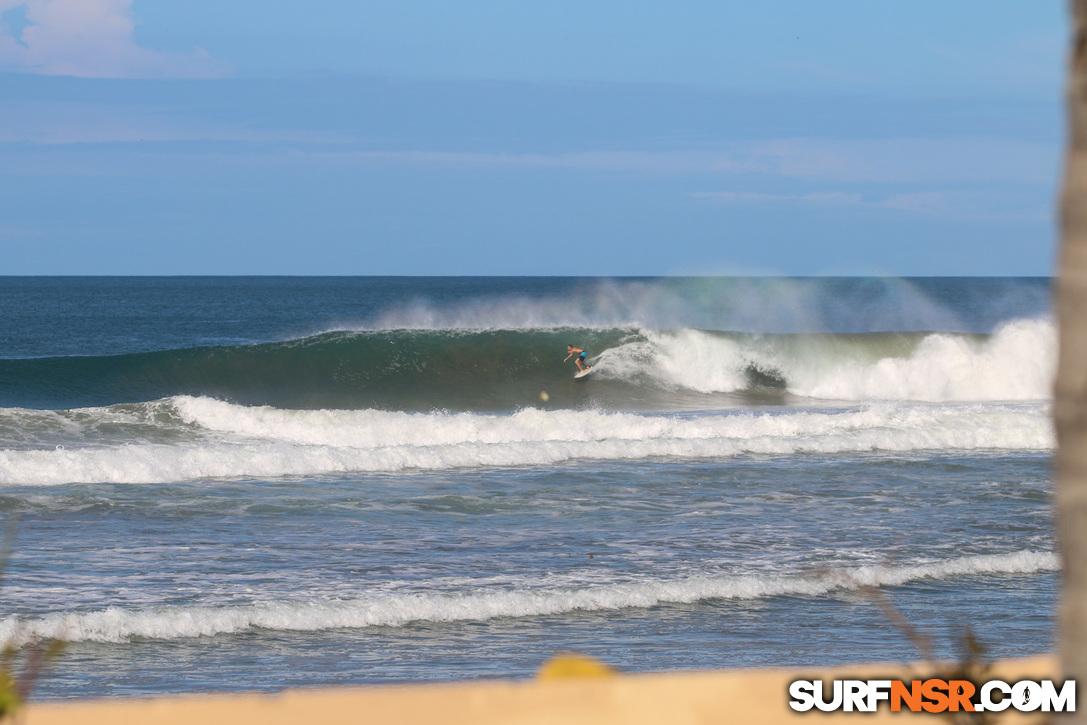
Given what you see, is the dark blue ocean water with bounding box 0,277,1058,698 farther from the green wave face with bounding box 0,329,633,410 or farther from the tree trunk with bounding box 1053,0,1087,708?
the tree trunk with bounding box 1053,0,1087,708

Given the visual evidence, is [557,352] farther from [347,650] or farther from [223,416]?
[347,650]

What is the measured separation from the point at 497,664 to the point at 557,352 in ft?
72.2

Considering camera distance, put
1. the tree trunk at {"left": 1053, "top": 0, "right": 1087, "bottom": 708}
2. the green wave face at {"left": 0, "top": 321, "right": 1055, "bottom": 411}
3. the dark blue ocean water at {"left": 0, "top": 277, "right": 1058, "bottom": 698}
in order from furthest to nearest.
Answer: the green wave face at {"left": 0, "top": 321, "right": 1055, "bottom": 411}
the dark blue ocean water at {"left": 0, "top": 277, "right": 1058, "bottom": 698}
the tree trunk at {"left": 1053, "top": 0, "right": 1087, "bottom": 708}

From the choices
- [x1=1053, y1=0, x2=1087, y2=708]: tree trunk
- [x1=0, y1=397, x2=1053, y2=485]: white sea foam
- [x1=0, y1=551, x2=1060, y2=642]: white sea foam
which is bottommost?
[x1=0, y1=551, x2=1060, y2=642]: white sea foam

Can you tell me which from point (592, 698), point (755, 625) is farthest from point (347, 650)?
point (592, 698)

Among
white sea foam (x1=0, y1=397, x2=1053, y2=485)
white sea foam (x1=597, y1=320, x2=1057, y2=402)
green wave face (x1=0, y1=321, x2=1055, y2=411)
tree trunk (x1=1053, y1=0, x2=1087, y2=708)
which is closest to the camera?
tree trunk (x1=1053, y1=0, x2=1087, y2=708)

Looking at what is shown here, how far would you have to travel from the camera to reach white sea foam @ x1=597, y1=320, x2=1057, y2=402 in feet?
85.0

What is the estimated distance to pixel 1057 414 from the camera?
5.08 feet

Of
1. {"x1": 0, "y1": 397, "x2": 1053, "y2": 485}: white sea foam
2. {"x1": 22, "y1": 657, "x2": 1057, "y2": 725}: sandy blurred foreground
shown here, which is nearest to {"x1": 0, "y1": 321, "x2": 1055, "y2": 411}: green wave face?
{"x1": 0, "y1": 397, "x2": 1053, "y2": 485}: white sea foam

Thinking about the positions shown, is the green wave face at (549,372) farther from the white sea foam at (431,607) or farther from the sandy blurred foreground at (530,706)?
the sandy blurred foreground at (530,706)

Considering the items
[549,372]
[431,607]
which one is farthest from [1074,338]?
[549,372]

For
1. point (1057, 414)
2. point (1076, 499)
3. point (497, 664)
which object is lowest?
point (497, 664)

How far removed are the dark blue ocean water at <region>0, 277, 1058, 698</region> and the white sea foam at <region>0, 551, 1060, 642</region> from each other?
0.02m

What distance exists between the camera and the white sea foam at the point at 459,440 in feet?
41.6
